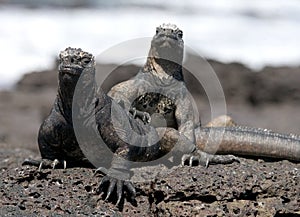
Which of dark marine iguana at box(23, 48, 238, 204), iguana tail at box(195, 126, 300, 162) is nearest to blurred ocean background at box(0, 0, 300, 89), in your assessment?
iguana tail at box(195, 126, 300, 162)

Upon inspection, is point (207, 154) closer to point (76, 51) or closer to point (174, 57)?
point (174, 57)

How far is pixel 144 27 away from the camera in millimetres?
19141

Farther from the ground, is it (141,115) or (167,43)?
(167,43)

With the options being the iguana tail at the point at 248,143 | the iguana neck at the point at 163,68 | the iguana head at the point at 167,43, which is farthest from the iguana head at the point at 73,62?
the iguana tail at the point at 248,143

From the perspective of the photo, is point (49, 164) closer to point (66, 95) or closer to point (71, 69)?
point (66, 95)

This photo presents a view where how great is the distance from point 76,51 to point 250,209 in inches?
53.0

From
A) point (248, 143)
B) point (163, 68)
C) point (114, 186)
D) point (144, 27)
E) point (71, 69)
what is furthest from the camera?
point (144, 27)

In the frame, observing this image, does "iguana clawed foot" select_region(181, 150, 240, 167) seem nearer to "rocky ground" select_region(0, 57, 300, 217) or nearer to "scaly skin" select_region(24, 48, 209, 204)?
"rocky ground" select_region(0, 57, 300, 217)

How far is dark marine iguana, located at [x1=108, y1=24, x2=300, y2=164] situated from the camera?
655 centimetres

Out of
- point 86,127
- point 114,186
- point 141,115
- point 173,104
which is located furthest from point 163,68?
point 114,186

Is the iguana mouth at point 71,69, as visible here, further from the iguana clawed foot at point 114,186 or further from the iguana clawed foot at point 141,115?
the iguana clawed foot at point 141,115

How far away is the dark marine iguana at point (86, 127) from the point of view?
5.68m

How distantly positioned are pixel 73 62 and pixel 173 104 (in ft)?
3.99

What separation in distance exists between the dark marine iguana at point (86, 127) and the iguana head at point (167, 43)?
59cm
